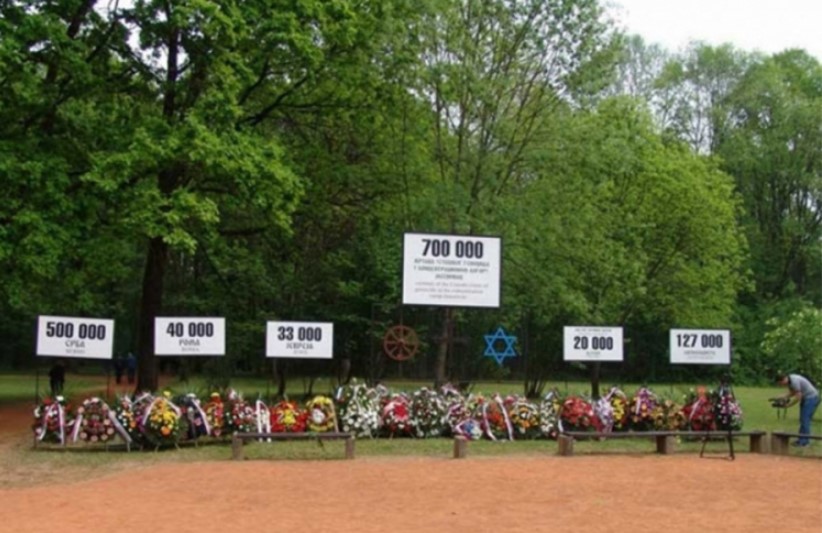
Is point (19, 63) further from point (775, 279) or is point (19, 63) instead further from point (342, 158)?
point (775, 279)

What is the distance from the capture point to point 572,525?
9.49 m

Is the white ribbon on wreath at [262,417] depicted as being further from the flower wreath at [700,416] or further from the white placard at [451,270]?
the flower wreath at [700,416]

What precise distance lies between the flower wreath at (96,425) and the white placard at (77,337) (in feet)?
4.05

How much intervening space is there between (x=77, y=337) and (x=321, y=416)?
4468 millimetres

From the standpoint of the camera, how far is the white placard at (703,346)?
A: 19.0m

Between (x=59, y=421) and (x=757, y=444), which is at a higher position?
(x=59, y=421)

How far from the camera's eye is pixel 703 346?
19.1 meters

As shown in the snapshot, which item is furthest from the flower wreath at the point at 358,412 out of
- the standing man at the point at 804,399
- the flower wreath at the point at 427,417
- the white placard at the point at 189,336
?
the standing man at the point at 804,399

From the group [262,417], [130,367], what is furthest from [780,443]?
[130,367]

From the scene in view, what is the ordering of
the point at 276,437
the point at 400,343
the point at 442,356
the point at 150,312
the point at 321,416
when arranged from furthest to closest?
the point at 150,312, the point at 442,356, the point at 400,343, the point at 321,416, the point at 276,437

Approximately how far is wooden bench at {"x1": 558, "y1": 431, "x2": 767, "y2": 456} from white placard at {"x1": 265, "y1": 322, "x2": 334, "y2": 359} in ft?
15.6

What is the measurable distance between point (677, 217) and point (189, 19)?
2011cm

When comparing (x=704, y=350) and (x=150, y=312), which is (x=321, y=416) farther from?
(x=150, y=312)

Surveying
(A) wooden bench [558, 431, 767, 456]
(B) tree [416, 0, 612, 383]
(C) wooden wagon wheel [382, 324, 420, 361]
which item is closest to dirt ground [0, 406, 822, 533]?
(A) wooden bench [558, 431, 767, 456]
